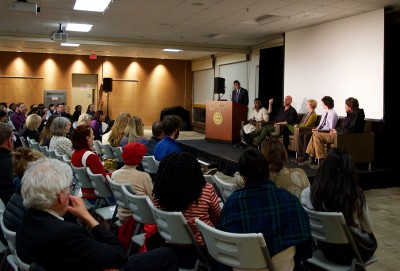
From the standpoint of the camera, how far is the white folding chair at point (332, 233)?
248cm

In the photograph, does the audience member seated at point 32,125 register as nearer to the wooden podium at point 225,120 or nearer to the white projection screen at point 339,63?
the wooden podium at point 225,120

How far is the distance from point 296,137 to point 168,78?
11576mm

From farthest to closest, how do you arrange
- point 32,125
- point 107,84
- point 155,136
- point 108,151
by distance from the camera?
point 107,84
point 32,125
point 108,151
point 155,136

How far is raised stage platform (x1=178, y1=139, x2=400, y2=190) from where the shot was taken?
23.6ft

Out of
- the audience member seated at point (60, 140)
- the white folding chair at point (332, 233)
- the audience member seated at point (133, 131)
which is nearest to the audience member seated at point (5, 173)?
the audience member seated at point (60, 140)

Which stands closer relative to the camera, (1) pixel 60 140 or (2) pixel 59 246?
(2) pixel 59 246

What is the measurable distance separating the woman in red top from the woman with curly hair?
172 centimetres

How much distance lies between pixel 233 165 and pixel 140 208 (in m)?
5.19

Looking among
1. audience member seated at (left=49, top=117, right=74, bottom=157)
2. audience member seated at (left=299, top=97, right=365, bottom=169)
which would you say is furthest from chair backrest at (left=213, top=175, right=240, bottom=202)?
audience member seated at (left=299, top=97, right=365, bottom=169)

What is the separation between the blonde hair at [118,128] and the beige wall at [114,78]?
12.6 metres

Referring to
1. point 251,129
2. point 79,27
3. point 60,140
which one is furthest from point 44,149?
point 79,27

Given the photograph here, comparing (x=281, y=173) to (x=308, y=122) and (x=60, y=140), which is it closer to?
(x=60, y=140)

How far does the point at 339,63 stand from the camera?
352 inches

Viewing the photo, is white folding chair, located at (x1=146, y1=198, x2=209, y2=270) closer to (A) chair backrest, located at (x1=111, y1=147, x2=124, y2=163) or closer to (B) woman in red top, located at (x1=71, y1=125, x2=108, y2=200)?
(B) woman in red top, located at (x1=71, y1=125, x2=108, y2=200)
